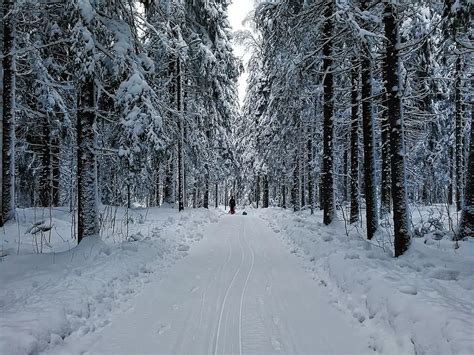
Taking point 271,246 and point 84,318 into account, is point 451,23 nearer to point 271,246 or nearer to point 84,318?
point 84,318

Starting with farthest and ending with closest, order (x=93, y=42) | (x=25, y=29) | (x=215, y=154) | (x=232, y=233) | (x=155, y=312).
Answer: (x=215, y=154) < (x=232, y=233) < (x=25, y=29) < (x=93, y=42) < (x=155, y=312)

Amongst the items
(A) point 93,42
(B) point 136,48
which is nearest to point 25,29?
(B) point 136,48

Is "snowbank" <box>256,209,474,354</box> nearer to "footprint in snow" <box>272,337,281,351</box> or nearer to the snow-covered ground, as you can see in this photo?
the snow-covered ground

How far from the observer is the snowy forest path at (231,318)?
4.57 m

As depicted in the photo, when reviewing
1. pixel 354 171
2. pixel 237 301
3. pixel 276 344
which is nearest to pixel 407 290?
pixel 276 344

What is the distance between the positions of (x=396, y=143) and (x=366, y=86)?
4009mm

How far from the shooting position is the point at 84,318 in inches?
206

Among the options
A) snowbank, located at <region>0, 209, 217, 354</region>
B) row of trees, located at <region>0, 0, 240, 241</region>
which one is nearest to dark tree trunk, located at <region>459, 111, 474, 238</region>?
snowbank, located at <region>0, 209, 217, 354</region>

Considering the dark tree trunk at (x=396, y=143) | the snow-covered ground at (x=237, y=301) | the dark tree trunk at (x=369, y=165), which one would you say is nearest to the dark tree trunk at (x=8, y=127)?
the snow-covered ground at (x=237, y=301)

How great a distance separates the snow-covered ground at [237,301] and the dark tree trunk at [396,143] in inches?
16.5

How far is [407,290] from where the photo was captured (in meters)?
5.06

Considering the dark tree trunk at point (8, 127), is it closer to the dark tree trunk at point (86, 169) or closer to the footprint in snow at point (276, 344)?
the dark tree trunk at point (86, 169)

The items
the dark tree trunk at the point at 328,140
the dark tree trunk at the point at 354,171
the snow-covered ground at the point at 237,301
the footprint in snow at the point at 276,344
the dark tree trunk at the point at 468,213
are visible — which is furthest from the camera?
the dark tree trunk at the point at 328,140

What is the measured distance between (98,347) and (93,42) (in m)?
6.64
